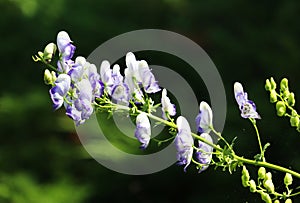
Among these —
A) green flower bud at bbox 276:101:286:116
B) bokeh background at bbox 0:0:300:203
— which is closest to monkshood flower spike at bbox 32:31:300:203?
green flower bud at bbox 276:101:286:116

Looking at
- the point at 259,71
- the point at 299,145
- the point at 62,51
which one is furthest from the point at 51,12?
the point at 62,51

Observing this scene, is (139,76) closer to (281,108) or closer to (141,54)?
(281,108)

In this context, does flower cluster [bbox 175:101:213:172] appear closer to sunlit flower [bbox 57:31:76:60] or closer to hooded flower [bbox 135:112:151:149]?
hooded flower [bbox 135:112:151:149]

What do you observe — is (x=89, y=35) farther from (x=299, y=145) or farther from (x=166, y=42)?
(x=299, y=145)

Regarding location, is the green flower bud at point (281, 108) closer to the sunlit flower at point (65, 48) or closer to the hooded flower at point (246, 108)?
the hooded flower at point (246, 108)

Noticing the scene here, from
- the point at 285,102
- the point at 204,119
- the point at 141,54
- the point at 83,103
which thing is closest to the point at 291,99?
the point at 285,102

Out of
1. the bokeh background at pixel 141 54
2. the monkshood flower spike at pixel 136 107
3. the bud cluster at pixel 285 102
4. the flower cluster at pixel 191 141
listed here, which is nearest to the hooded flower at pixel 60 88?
the monkshood flower spike at pixel 136 107
